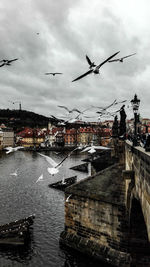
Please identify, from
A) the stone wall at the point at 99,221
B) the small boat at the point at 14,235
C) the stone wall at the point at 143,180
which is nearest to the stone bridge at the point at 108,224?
the stone wall at the point at 99,221

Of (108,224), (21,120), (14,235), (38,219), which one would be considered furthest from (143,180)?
(21,120)

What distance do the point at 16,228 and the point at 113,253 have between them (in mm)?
7188

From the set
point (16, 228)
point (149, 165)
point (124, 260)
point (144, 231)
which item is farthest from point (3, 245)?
point (149, 165)

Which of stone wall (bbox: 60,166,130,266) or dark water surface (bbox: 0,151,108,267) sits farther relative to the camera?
dark water surface (bbox: 0,151,108,267)

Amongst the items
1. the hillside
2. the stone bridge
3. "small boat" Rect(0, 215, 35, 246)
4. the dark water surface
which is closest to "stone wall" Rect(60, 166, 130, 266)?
the stone bridge

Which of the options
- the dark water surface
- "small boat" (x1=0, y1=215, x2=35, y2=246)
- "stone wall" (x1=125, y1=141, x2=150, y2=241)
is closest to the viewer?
"stone wall" (x1=125, y1=141, x2=150, y2=241)

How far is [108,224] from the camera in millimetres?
13250

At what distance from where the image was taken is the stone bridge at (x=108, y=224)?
1283 centimetres

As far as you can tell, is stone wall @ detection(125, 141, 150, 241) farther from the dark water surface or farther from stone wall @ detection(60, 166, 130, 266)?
the dark water surface

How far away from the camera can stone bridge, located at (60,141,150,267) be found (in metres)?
12.8

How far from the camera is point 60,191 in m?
29.6

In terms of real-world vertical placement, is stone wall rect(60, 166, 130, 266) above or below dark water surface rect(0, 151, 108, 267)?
above

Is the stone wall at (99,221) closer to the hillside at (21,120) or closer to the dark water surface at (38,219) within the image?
the dark water surface at (38,219)

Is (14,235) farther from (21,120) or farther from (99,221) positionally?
(21,120)
